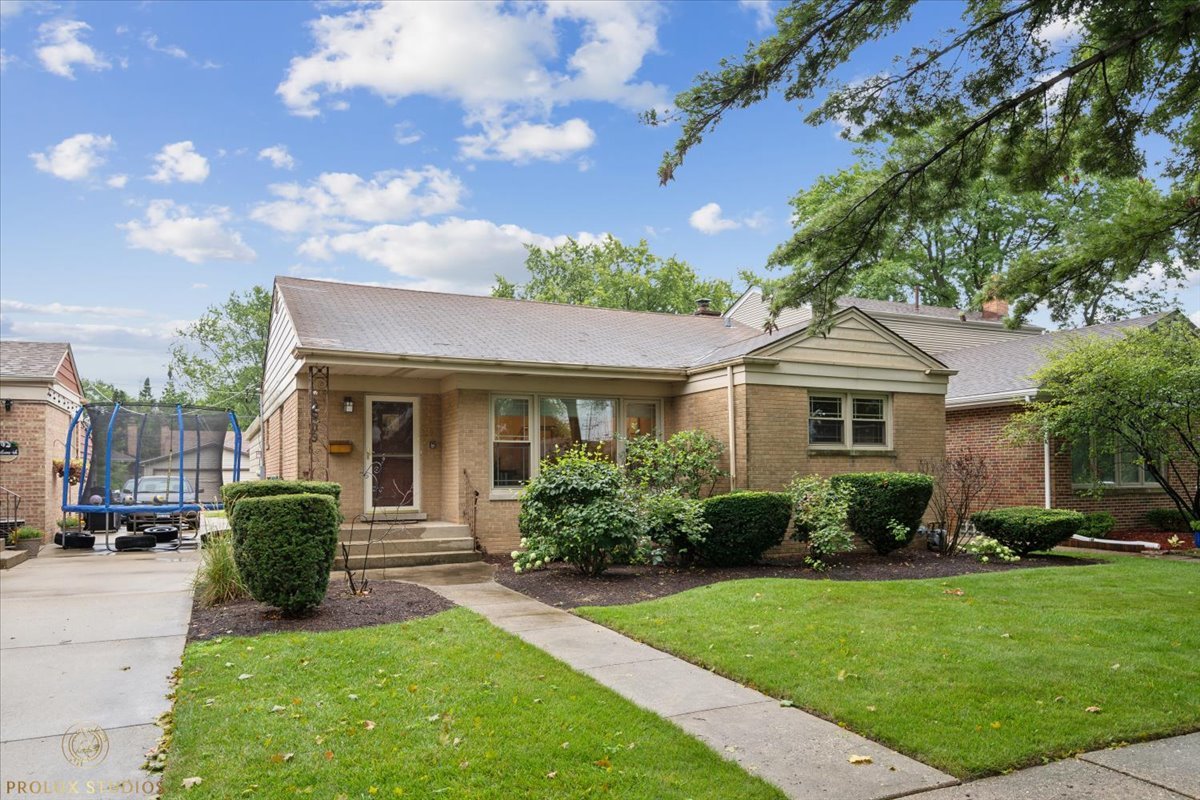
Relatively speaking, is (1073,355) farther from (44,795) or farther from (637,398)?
(44,795)

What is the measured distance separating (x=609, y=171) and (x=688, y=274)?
27.9 m

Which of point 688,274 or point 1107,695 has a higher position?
point 688,274

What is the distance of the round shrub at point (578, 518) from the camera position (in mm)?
10039

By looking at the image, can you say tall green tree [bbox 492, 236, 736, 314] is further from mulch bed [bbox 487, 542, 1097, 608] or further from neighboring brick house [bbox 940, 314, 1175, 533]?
mulch bed [bbox 487, 542, 1097, 608]

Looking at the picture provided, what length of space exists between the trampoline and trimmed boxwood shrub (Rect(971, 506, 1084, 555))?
14.0 meters

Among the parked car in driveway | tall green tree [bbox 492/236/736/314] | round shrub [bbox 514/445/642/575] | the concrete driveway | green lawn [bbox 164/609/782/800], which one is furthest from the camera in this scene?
tall green tree [bbox 492/236/736/314]

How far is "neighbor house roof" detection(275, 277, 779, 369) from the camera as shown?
1256 centimetres

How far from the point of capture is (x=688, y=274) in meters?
45.2

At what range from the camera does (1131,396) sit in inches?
523

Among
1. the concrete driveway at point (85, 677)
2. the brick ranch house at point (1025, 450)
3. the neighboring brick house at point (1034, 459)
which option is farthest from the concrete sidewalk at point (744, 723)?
the neighboring brick house at point (1034, 459)

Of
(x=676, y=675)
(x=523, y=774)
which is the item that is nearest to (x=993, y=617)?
(x=676, y=675)

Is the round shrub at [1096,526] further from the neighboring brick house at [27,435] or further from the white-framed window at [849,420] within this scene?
the neighboring brick house at [27,435]

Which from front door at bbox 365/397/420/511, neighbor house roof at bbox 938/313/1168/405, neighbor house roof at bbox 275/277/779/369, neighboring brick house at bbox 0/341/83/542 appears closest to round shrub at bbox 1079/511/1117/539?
→ neighbor house roof at bbox 938/313/1168/405

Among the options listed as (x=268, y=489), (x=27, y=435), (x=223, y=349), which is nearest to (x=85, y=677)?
(x=268, y=489)
